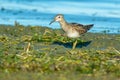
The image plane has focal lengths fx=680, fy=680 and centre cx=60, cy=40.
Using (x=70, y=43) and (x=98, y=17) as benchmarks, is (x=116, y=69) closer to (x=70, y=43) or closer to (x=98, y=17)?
(x=70, y=43)

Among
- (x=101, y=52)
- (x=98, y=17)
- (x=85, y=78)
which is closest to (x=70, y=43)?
(x=101, y=52)

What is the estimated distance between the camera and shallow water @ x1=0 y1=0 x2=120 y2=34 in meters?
20.2

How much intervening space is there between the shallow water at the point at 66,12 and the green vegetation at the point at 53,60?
4089 mm

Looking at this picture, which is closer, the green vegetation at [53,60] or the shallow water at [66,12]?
the green vegetation at [53,60]

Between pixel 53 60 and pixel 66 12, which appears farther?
pixel 66 12

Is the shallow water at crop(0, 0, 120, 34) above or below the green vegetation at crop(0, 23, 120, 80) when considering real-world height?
below

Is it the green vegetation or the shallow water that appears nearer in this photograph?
the green vegetation

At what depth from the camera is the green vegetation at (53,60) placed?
33.7ft

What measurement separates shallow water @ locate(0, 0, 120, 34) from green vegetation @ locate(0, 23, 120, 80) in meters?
4.09

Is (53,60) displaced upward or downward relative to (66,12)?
upward

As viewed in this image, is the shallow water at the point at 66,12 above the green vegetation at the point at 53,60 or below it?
below

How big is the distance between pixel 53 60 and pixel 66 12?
41.8ft

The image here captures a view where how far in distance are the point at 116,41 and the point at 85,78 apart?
4646mm

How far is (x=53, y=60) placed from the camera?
1090 centimetres
